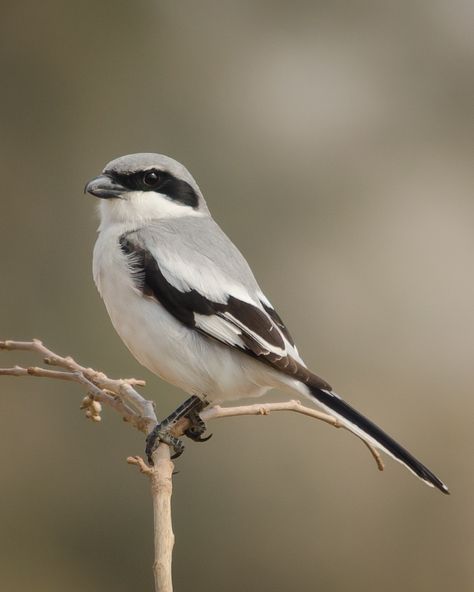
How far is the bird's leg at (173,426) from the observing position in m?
2.04

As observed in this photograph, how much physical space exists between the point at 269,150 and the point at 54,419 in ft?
5.98

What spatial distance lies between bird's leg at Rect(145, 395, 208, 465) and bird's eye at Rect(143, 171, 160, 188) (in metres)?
0.50

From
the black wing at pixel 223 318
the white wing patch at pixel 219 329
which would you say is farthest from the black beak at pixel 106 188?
the white wing patch at pixel 219 329

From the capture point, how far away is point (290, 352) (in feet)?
7.14

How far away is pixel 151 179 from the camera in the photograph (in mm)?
2273

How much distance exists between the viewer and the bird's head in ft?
7.27

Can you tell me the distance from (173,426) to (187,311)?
26cm

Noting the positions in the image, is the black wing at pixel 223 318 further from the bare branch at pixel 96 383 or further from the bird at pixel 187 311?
the bare branch at pixel 96 383

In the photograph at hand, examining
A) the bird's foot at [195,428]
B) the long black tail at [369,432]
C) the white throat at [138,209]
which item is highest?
the white throat at [138,209]

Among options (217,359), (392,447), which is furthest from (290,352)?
(392,447)

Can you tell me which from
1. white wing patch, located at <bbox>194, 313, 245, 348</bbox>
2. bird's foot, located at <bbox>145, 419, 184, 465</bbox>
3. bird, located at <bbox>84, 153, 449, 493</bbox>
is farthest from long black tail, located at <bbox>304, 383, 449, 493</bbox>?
bird's foot, located at <bbox>145, 419, 184, 465</bbox>

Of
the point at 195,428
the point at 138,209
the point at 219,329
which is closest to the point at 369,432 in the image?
the point at 219,329

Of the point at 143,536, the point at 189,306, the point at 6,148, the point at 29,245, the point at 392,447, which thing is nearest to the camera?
the point at 392,447

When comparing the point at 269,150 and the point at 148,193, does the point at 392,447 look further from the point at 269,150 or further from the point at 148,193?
the point at 269,150
